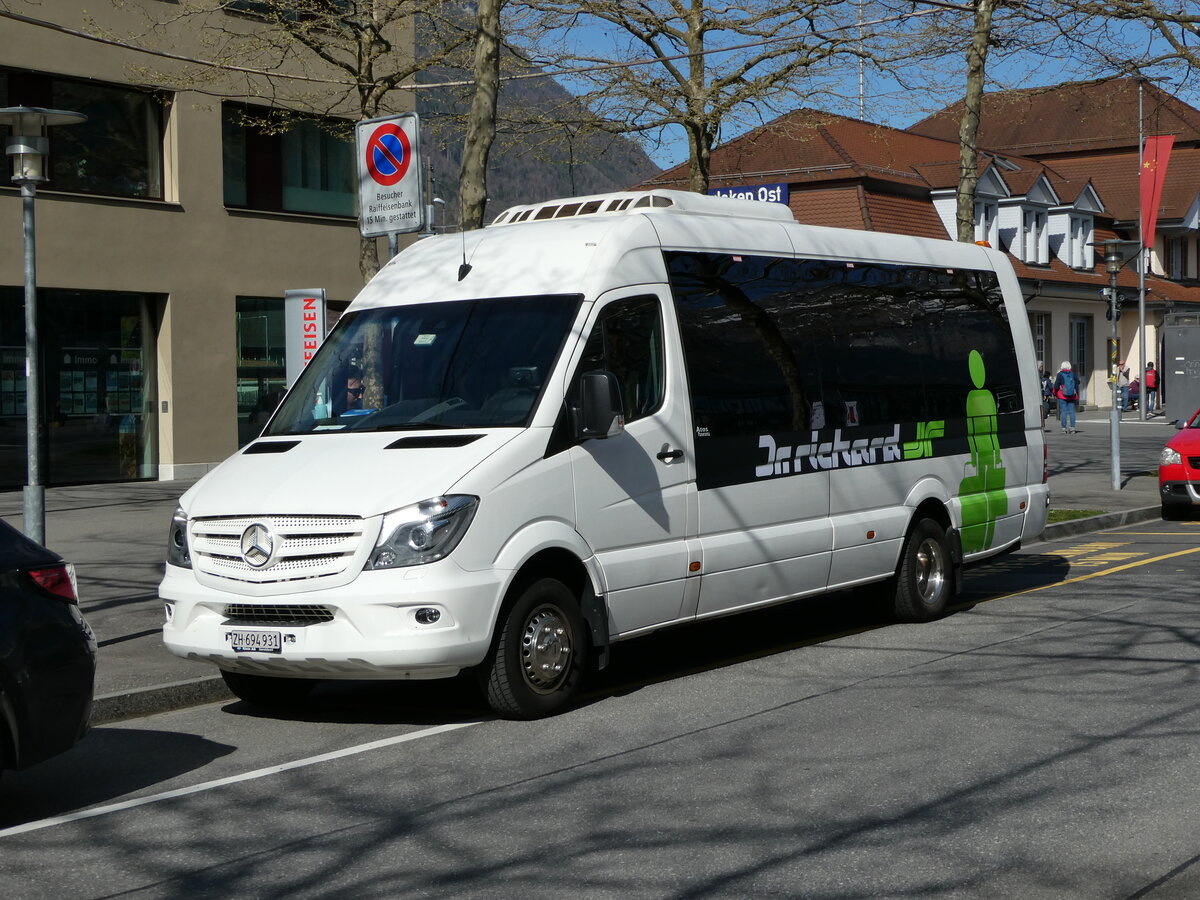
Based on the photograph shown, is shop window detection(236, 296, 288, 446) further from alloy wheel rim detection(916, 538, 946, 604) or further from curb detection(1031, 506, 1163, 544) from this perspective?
alloy wheel rim detection(916, 538, 946, 604)

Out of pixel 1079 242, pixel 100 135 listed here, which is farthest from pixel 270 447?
pixel 1079 242

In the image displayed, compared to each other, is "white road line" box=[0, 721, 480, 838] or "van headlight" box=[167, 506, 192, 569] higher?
"van headlight" box=[167, 506, 192, 569]

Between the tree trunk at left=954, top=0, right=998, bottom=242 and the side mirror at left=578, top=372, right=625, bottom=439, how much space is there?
37.4 feet

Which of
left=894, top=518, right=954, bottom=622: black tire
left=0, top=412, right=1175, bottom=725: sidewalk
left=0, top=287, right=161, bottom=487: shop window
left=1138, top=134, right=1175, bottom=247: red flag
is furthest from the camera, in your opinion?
left=1138, top=134, right=1175, bottom=247: red flag

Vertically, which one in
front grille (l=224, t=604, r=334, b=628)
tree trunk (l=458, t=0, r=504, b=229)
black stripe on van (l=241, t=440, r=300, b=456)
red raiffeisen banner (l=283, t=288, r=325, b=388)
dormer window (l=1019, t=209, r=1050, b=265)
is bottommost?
front grille (l=224, t=604, r=334, b=628)

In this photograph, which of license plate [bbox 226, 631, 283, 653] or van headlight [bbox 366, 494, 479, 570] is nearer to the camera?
van headlight [bbox 366, 494, 479, 570]

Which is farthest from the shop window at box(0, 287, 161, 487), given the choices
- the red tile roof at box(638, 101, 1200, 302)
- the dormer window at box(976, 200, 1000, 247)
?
the dormer window at box(976, 200, 1000, 247)

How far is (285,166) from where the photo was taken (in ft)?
88.3

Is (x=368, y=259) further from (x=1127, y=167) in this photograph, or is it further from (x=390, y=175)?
(x=1127, y=167)

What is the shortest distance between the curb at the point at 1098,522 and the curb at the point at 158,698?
10283 mm

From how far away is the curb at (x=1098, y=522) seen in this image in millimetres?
17500

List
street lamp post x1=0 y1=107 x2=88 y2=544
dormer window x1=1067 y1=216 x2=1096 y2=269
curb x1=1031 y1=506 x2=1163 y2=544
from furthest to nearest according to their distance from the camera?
dormer window x1=1067 y1=216 x2=1096 y2=269
curb x1=1031 y1=506 x2=1163 y2=544
street lamp post x1=0 y1=107 x2=88 y2=544

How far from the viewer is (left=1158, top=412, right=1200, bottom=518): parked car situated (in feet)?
61.7

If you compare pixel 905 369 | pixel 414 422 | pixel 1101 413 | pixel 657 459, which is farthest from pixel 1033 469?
pixel 1101 413
